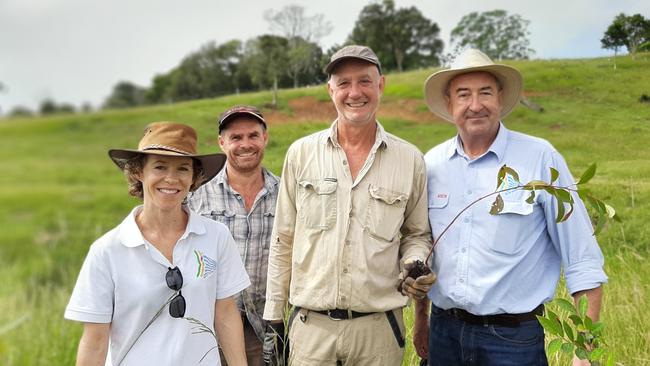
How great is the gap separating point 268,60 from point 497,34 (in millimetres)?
3079

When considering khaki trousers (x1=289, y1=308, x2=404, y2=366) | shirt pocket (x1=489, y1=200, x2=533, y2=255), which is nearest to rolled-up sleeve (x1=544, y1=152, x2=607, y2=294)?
shirt pocket (x1=489, y1=200, x2=533, y2=255)

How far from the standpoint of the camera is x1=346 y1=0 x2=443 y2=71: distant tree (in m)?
7.11

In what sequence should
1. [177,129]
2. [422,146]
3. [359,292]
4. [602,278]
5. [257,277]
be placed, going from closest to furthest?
[177,129]
[602,278]
[359,292]
[257,277]
[422,146]

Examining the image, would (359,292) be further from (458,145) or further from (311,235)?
(458,145)

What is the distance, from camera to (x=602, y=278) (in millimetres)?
2357

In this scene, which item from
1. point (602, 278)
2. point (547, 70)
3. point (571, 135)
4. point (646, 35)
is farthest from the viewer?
point (547, 70)

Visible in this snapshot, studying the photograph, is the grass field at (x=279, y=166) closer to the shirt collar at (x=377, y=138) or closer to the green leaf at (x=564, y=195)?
the shirt collar at (x=377, y=138)

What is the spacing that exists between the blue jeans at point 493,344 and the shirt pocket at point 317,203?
2.61ft

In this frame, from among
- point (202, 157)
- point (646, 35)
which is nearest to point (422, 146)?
point (646, 35)

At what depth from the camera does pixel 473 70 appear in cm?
266

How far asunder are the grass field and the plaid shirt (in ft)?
2.23

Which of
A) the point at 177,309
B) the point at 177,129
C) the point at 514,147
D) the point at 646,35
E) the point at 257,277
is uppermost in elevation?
the point at 646,35

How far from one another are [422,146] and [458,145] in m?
4.50

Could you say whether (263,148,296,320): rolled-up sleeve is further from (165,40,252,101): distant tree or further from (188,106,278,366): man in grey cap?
(165,40,252,101): distant tree
